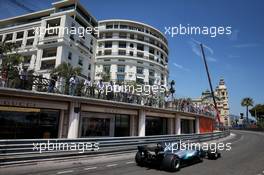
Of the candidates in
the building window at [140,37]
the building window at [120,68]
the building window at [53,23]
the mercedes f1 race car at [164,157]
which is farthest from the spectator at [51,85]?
the building window at [140,37]

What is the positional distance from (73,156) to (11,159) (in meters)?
2.82

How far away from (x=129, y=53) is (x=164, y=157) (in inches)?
2196

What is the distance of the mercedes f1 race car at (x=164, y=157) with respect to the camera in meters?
8.46

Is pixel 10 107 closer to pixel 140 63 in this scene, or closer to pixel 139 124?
pixel 139 124

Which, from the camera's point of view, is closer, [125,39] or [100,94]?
[100,94]

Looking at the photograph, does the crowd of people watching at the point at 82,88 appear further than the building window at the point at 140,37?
No

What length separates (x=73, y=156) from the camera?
10.2 metres

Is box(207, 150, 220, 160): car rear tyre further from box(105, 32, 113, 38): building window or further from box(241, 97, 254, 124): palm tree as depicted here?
box(241, 97, 254, 124): palm tree

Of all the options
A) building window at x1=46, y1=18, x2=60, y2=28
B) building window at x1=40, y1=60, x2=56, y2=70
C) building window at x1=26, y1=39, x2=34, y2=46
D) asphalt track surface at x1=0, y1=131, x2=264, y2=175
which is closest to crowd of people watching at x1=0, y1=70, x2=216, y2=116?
asphalt track surface at x1=0, y1=131, x2=264, y2=175

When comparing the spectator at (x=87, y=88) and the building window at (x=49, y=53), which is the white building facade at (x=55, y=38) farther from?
the spectator at (x=87, y=88)

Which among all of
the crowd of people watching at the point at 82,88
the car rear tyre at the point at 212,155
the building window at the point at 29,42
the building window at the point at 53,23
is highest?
the building window at the point at 53,23

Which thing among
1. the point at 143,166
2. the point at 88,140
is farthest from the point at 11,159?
the point at 143,166

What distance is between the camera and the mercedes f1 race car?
846 centimetres

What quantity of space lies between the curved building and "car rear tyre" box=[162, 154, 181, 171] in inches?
2010
